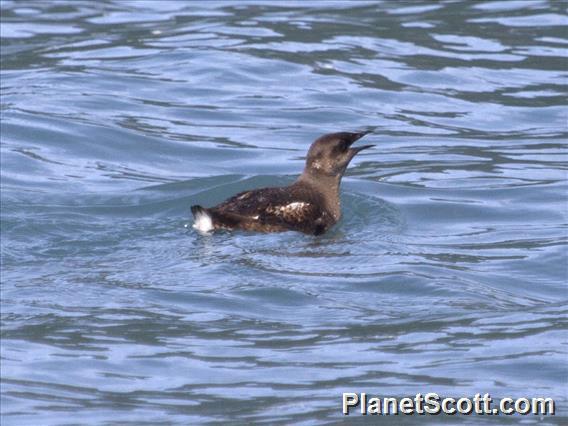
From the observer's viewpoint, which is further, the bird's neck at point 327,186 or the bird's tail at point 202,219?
the bird's neck at point 327,186

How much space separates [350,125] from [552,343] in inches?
288

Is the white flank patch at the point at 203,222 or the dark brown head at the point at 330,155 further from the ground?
the dark brown head at the point at 330,155

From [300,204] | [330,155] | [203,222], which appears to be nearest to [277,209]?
[300,204]

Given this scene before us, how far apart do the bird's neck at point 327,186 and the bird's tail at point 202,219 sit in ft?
4.14

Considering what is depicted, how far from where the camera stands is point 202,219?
1127cm

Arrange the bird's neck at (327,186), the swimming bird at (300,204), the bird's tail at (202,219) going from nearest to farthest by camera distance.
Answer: the bird's tail at (202,219) → the swimming bird at (300,204) → the bird's neck at (327,186)

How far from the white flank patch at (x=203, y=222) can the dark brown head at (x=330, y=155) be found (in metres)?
1.38

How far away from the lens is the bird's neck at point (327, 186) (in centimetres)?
1220

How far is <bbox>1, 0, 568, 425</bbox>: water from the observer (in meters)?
8.39

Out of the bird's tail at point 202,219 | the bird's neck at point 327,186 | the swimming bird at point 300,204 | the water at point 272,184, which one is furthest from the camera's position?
the bird's neck at point 327,186

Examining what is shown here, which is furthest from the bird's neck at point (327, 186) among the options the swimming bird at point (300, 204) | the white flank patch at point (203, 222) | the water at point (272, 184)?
the white flank patch at point (203, 222)

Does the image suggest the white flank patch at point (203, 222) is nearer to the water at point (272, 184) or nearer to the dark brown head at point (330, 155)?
the water at point (272, 184)

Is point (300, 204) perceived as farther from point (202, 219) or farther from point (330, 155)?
point (202, 219)

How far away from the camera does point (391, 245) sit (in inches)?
455
